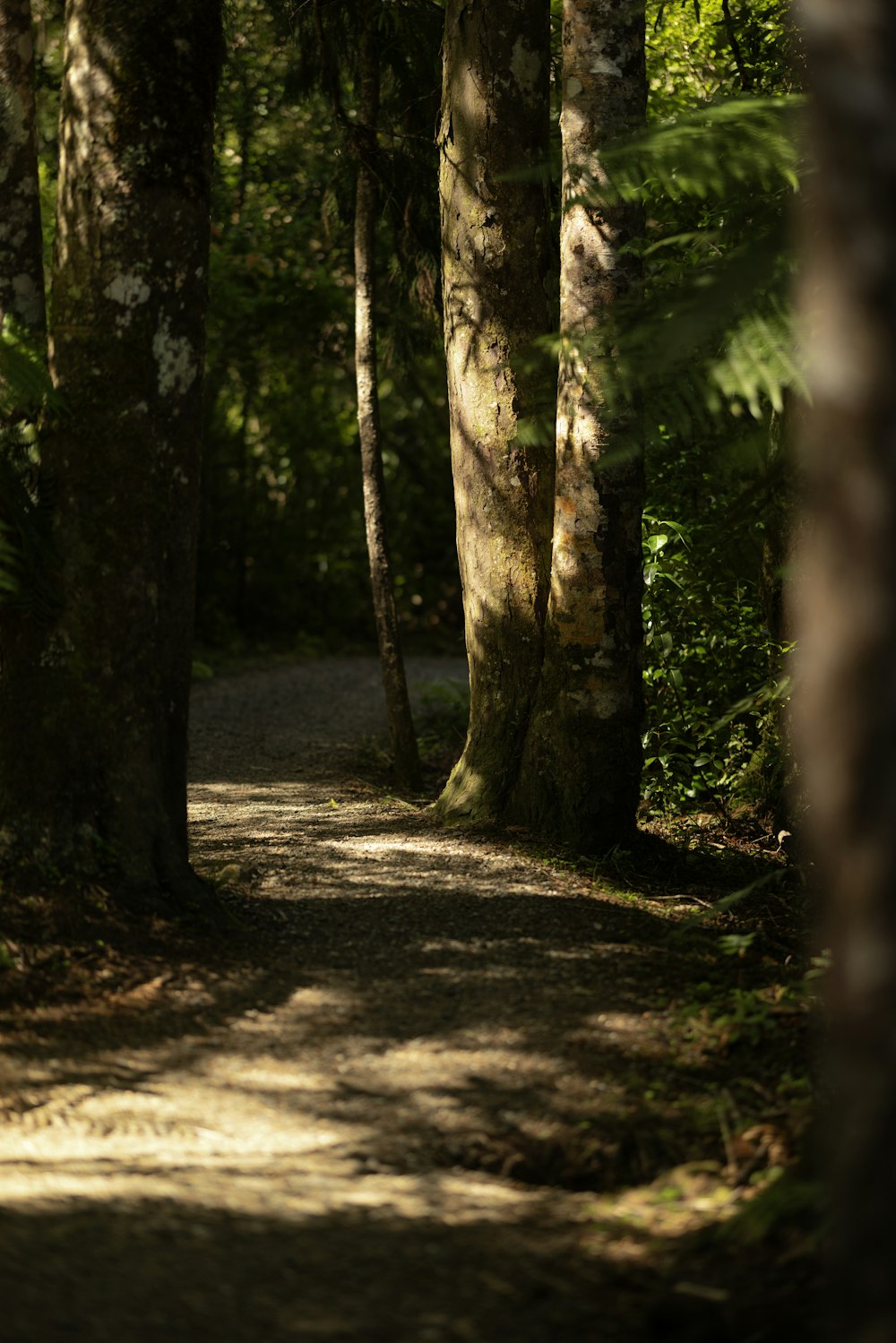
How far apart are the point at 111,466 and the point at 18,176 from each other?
1.35 metres

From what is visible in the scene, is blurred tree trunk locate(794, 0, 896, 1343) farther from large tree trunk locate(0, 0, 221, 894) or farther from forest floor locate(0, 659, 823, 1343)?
large tree trunk locate(0, 0, 221, 894)

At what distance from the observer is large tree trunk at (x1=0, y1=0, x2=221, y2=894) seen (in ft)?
16.4

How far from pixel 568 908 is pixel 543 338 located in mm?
2597

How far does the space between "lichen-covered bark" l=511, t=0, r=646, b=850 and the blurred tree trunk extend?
14.1 feet

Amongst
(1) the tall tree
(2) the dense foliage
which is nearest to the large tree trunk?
(2) the dense foliage

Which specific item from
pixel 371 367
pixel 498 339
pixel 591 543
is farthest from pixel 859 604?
pixel 371 367

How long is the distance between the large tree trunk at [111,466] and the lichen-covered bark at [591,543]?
7.16 ft

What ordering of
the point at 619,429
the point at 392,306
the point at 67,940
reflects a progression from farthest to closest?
1. the point at 392,306
2. the point at 619,429
3. the point at 67,940

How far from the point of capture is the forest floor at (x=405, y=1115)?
294 centimetres

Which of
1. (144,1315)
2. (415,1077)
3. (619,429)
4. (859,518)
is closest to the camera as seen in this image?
(859,518)

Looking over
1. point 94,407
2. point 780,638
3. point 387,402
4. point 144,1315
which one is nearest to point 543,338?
point 94,407

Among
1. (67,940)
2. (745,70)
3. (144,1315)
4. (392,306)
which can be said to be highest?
(745,70)

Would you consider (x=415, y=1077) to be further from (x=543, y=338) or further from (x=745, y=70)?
(x=745, y=70)

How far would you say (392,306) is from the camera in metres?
10.1
